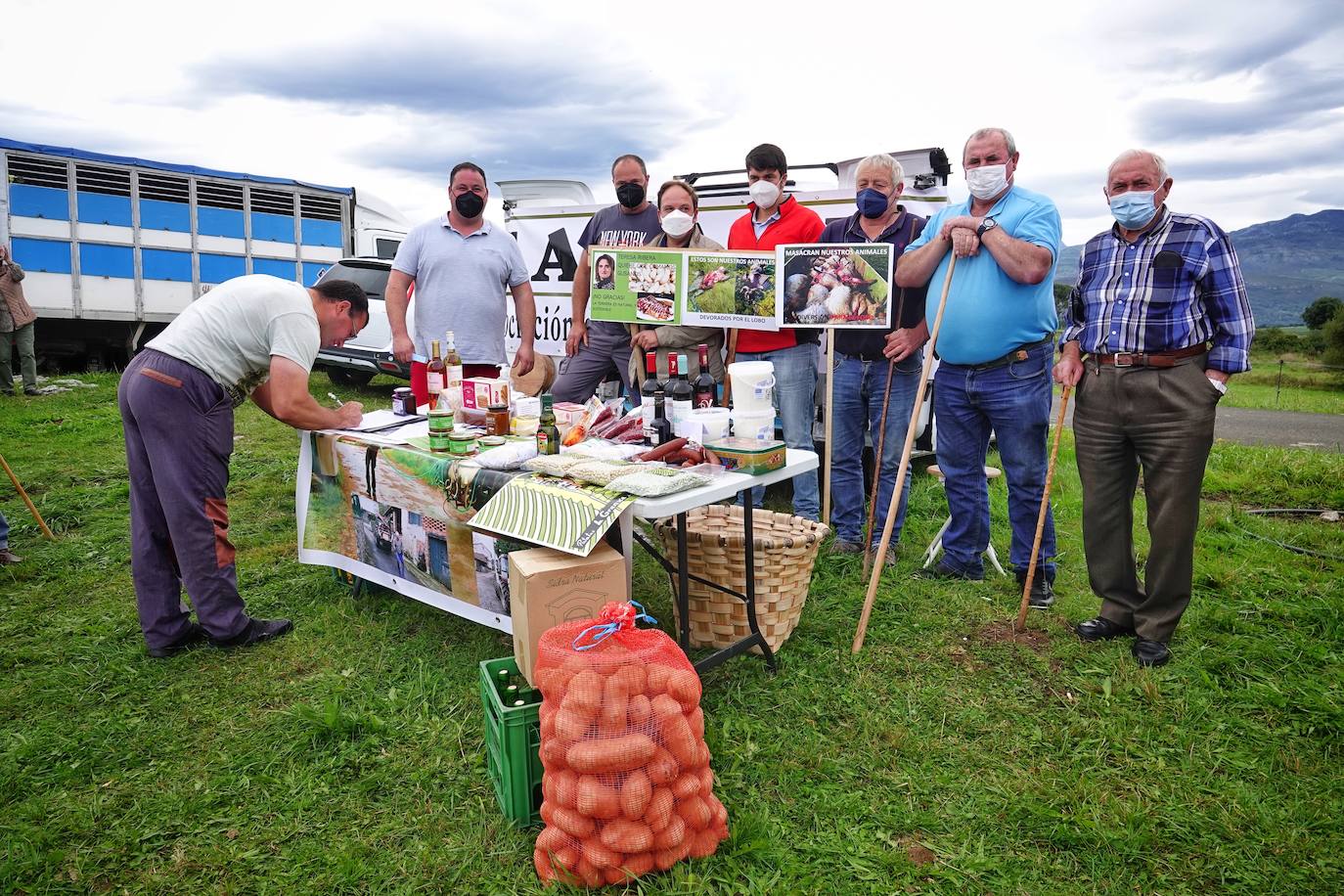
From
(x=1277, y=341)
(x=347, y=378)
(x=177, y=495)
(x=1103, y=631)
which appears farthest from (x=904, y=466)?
(x=1277, y=341)

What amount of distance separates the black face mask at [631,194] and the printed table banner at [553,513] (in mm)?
2740

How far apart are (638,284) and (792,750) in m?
2.91

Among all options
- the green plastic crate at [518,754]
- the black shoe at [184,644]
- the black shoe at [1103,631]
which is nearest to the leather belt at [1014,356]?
the black shoe at [1103,631]

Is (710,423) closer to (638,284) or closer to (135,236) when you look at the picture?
(638,284)

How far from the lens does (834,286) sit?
4.27 metres

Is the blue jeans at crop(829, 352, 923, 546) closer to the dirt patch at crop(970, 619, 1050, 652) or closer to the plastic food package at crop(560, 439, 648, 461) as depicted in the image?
the dirt patch at crop(970, 619, 1050, 652)

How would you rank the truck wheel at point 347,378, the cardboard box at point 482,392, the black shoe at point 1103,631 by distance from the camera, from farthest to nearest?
the truck wheel at point 347,378 → the cardboard box at point 482,392 → the black shoe at point 1103,631

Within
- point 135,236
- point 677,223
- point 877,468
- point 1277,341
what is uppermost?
point 135,236

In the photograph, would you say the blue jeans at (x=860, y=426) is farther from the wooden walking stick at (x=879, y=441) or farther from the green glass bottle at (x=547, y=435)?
the green glass bottle at (x=547, y=435)

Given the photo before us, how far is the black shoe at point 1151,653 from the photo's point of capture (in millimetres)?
3326

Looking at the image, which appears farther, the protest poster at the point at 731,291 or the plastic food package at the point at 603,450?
the protest poster at the point at 731,291

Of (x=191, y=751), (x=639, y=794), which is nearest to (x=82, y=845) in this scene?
(x=191, y=751)

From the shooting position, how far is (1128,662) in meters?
3.34

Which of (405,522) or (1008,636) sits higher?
(405,522)
